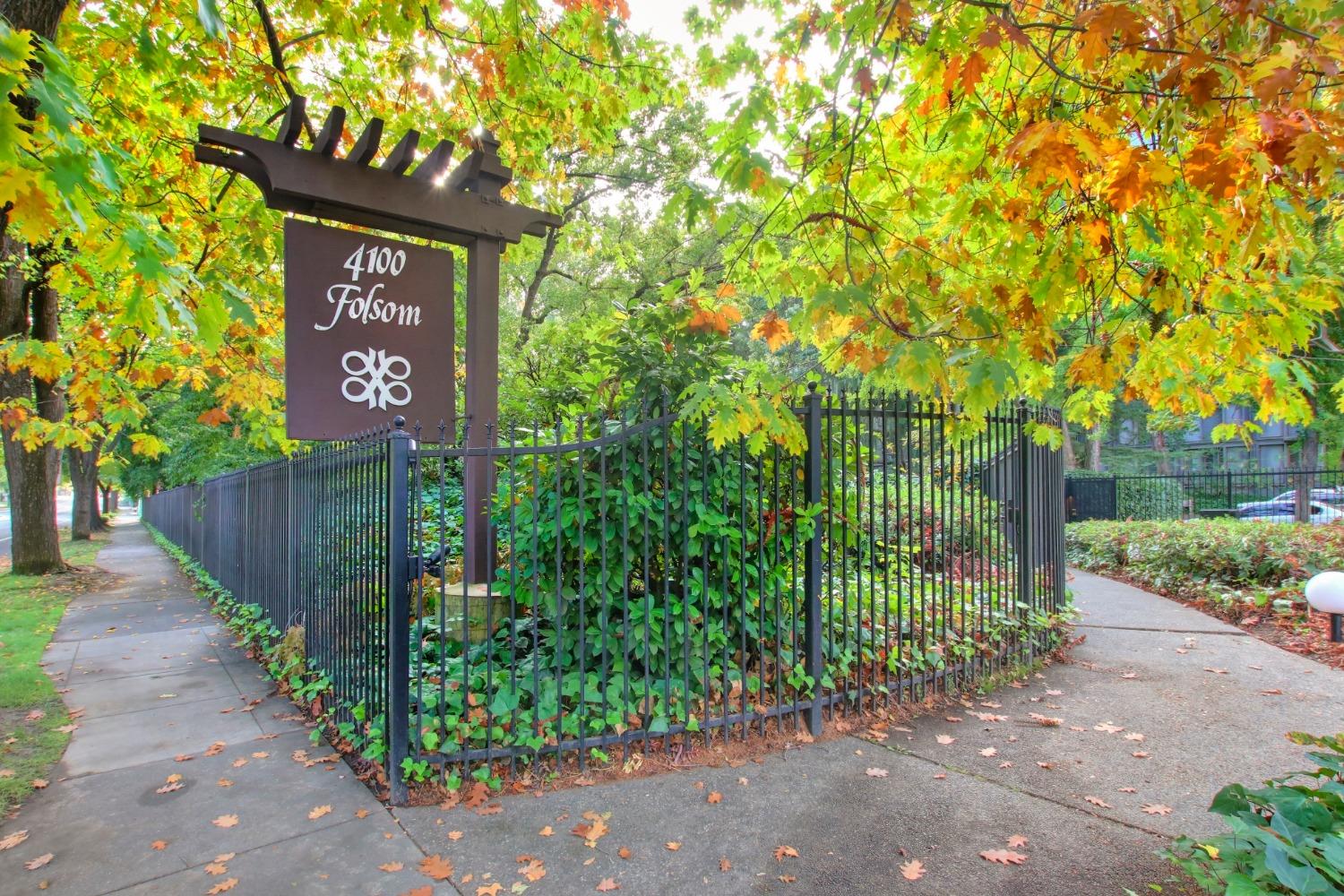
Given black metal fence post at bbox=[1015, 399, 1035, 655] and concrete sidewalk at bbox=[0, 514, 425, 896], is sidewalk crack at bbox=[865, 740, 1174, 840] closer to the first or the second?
black metal fence post at bbox=[1015, 399, 1035, 655]

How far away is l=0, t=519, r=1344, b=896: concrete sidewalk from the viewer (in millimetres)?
2730

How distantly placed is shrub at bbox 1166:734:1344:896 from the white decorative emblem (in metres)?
4.39

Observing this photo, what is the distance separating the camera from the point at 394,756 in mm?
3291

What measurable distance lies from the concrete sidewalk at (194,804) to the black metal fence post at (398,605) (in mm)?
329

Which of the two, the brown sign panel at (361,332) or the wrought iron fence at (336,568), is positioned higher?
the brown sign panel at (361,332)

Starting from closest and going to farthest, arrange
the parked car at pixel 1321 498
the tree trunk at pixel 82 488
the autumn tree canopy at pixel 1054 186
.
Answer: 1. the autumn tree canopy at pixel 1054 186
2. the parked car at pixel 1321 498
3. the tree trunk at pixel 82 488

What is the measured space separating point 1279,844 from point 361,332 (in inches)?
183

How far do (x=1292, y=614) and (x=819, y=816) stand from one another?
643cm

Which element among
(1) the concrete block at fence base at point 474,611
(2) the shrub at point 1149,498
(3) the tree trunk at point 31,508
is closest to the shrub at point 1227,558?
(2) the shrub at point 1149,498

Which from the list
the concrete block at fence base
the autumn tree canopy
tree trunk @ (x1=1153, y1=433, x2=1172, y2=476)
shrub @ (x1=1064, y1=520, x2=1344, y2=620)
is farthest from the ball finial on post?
tree trunk @ (x1=1153, y1=433, x2=1172, y2=476)

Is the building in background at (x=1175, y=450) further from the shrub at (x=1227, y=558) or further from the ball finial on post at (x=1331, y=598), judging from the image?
the ball finial on post at (x=1331, y=598)

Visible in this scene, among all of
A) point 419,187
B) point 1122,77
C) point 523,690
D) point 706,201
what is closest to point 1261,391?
point 1122,77

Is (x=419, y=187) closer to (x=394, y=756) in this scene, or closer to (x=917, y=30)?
(x=917, y=30)

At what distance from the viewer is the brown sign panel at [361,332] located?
13.0ft
